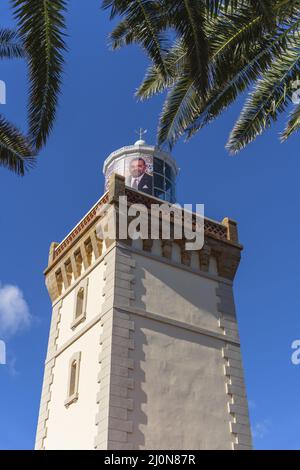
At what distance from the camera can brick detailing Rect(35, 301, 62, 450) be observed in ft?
45.3

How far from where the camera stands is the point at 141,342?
12570 mm

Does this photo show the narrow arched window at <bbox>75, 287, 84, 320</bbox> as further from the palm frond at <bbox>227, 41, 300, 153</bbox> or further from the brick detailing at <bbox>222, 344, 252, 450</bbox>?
the palm frond at <bbox>227, 41, 300, 153</bbox>

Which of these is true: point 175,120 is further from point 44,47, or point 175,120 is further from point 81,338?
point 81,338

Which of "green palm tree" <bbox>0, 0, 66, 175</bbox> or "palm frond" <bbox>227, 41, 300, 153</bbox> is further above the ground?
"palm frond" <bbox>227, 41, 300, 153</bbox>

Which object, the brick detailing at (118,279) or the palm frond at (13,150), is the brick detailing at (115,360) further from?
the palm frond at (13,150)

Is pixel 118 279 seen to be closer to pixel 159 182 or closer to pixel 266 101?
pixel 159 182

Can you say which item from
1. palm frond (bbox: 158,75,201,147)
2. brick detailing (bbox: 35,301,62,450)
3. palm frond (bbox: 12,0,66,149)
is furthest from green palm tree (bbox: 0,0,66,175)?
brick detailing (bbox: 35,301,62,450)

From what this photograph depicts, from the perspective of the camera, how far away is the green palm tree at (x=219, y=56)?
24.3ft

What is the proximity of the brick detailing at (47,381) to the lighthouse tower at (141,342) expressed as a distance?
1.3 inches

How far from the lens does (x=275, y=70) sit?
31.7 feet

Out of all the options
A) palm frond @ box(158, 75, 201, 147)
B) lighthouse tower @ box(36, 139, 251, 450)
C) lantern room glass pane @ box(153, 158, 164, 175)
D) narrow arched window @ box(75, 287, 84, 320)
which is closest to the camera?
palm frond @ box(158, 75, 201, 147)

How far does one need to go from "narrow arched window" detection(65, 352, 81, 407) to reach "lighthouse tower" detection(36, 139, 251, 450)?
26 mm

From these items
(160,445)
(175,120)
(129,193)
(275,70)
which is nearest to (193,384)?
(160,445)

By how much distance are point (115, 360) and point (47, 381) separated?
3.60 m
